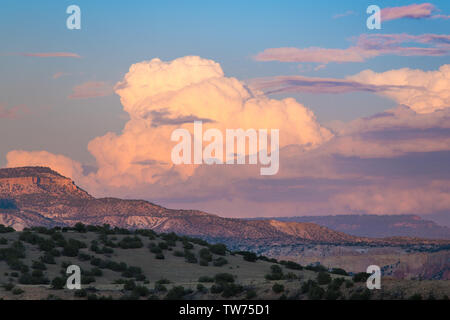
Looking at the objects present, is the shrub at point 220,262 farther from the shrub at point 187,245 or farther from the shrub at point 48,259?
the shrub at point 48,259

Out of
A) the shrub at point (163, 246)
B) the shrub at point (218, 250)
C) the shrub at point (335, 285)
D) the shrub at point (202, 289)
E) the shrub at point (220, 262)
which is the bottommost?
the shrub at point (202, 289)

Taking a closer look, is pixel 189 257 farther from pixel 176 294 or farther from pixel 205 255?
pixel 176 294

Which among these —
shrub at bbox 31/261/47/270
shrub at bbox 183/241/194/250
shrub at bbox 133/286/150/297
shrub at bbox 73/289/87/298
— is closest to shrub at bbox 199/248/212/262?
shrub at bbox 183/241/194/250

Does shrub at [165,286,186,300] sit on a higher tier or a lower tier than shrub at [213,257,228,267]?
lower

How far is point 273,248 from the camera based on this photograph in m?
182

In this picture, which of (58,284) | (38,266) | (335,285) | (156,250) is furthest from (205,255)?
(335,285)

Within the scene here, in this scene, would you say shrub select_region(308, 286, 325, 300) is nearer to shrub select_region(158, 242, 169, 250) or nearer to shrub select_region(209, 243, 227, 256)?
shrub select_region(209, 243, 227, 256)

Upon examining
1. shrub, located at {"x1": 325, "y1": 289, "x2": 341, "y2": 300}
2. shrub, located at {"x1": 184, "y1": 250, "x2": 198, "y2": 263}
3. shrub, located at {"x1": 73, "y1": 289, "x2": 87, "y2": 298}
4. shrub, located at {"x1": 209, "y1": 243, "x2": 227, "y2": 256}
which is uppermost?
shrub, located at {"x1": 209, "y1": 243, "x2": 227, "y2": 256}

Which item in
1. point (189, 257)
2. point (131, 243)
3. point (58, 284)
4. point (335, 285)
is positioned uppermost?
point (131, 243)

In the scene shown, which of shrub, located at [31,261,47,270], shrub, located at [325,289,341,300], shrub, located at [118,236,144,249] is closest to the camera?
shrub, located at [325,289,341,300]

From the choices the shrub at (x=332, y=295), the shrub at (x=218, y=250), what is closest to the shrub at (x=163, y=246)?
the shrub at (x=218, y=250)
